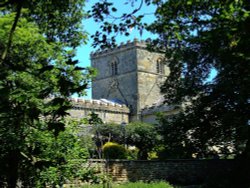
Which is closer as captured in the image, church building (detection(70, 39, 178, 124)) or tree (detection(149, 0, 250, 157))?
tree (detection(149, 0, 250, 157))

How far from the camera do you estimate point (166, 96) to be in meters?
18.3

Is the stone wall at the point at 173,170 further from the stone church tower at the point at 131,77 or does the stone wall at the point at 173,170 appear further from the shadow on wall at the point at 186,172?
the stone church tower at the point at 131,77

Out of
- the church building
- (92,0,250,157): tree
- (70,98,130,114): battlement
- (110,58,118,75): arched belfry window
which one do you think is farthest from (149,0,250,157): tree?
(110,58,118,75): arched belfry window

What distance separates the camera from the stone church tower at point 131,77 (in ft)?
163

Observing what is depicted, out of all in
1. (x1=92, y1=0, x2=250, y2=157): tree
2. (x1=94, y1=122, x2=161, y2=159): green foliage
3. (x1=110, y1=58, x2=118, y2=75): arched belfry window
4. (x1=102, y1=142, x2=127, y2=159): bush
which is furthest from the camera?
(x1=110, y1=58, x2=118, y2=75): arched belfry window

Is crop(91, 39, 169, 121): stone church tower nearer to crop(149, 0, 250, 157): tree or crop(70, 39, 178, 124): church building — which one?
crop(70, 39, 178, 124): church building

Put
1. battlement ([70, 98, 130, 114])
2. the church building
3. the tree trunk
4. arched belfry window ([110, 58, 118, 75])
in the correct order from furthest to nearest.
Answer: arched belfry window ([110, 58, 118, 75])
the church building
battlement ([70, 98, 130, 114])
the tree trunk

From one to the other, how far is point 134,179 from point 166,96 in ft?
11.9

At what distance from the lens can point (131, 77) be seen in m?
50.3

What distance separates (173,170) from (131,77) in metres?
32.1

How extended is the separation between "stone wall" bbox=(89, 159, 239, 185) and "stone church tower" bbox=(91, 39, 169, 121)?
28503mm

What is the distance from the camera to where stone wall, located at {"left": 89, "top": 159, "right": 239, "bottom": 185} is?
16703 mm

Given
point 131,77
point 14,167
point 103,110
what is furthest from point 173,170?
point 131,77

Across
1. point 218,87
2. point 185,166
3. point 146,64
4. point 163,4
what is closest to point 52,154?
point 163,4
